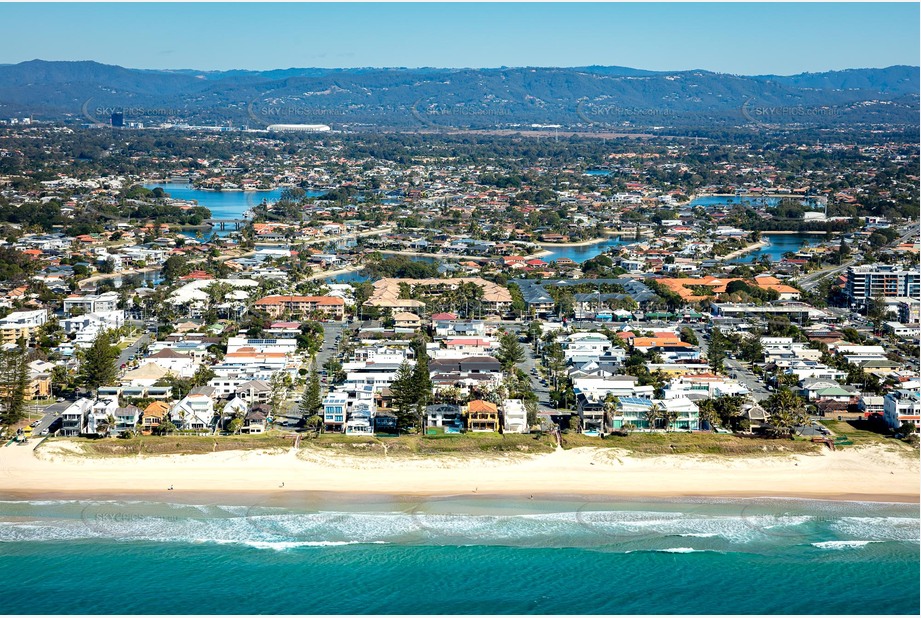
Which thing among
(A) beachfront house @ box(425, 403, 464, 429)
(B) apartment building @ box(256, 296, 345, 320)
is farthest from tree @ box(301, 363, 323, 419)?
(B) apartment building @ box(256, 296, 345, 320)

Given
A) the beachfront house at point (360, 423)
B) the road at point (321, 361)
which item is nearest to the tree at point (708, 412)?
the beachfront house at point (360, 423)

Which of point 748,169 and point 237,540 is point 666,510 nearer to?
point 237,540

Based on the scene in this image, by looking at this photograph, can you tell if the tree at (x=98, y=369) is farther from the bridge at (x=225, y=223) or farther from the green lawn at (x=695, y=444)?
the bridge at (x=225, y=223)

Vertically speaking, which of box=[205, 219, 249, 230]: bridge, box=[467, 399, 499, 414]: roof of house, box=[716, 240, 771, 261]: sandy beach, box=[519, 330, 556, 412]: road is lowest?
box=[716, 240, 771, 261]: sandy beach

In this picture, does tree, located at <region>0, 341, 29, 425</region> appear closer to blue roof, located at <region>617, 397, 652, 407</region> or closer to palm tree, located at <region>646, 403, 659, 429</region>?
blue roof, located at <region>617, 397, 652, 407</region>

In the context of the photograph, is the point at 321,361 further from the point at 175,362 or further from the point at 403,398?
the point at 403,398

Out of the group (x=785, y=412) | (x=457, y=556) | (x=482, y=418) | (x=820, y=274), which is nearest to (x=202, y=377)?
(x=482, y=418)
